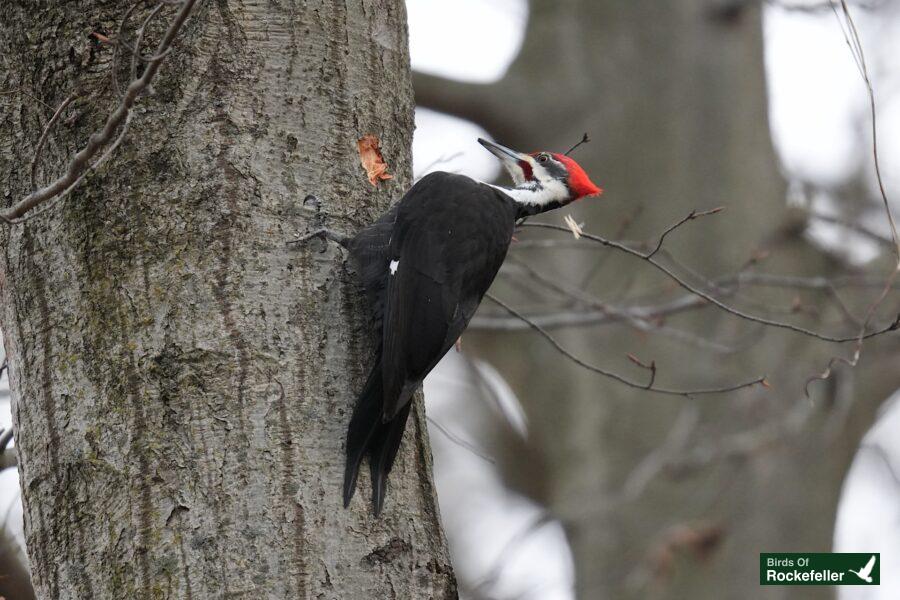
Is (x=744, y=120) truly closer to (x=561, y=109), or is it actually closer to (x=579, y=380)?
(x=561, y=109)

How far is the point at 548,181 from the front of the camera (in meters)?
3.46

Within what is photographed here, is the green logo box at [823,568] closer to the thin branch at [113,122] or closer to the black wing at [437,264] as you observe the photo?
the black wing at [437,264]

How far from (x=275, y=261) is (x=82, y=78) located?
0.58 metres

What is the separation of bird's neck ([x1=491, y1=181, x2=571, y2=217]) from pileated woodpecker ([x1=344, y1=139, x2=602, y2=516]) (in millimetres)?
69

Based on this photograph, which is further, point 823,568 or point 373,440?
point 823,568

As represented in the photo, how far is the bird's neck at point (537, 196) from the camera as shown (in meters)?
3.32

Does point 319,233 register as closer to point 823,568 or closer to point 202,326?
point 202,326

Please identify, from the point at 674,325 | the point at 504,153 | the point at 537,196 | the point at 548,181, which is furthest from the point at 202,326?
the point at 674,325

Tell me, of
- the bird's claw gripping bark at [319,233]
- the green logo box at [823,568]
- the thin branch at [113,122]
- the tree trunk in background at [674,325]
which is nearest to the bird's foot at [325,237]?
the bird's claw gripping bark at [319,233]

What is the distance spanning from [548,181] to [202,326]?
175 cm

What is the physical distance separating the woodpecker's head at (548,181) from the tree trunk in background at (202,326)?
1.12 metres

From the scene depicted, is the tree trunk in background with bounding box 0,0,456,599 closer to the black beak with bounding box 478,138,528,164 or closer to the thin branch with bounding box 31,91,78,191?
the thin branch with bounding box 31,91,78,191

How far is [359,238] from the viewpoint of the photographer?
229cm

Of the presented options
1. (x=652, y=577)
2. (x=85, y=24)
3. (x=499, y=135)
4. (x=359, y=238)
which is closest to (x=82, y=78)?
(x=85, y=24)
